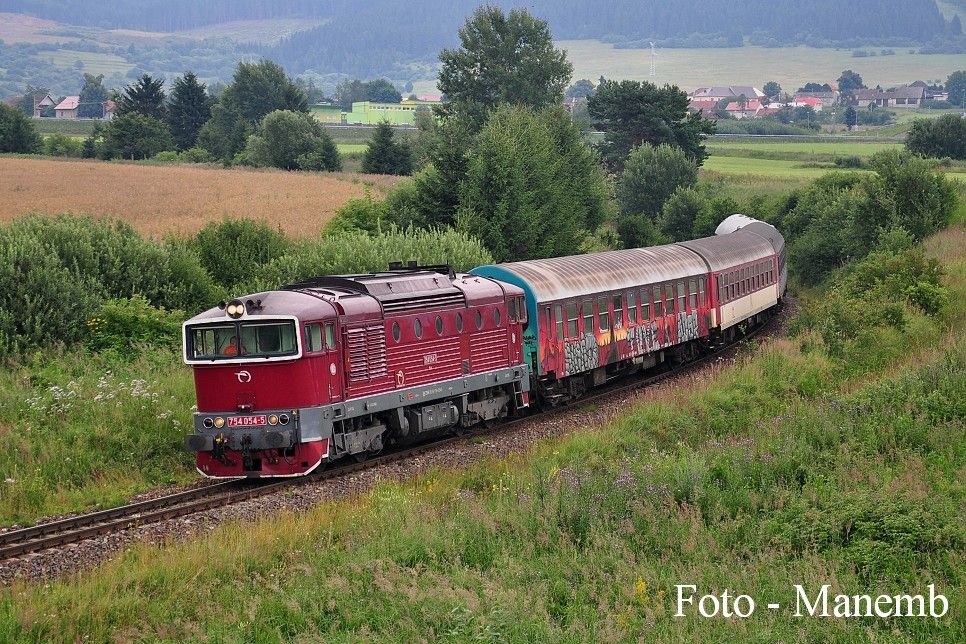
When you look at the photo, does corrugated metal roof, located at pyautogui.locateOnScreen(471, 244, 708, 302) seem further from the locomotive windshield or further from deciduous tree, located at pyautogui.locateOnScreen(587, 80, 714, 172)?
deciduous tree, located at pyautogui.locateOnScreen(587, 80, 714, 172)

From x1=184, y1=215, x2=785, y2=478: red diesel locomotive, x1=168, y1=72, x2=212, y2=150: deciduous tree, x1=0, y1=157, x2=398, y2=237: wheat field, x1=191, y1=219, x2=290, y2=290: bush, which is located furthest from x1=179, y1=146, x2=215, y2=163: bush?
x1=184, y1=215, x2=785, y2=478: red diesel locomotive

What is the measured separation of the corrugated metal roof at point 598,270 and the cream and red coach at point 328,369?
10.5 feet

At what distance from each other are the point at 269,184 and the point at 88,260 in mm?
48505

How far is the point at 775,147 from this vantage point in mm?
145000

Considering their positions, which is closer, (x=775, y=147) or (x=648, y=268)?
(x=648, y=268)

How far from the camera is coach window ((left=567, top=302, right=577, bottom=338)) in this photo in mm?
28703

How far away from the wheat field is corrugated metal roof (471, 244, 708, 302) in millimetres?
21900

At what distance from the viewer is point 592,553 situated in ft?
43.7

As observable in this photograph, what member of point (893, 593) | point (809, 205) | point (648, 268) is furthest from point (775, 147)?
point (893, 593)

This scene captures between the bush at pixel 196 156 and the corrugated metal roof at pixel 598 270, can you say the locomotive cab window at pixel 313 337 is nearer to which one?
the corrugated metal roof at pixel 598 270

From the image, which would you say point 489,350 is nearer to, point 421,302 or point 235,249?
point 421,302

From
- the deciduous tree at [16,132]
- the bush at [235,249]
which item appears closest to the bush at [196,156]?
the deciduous tree at [16,132]

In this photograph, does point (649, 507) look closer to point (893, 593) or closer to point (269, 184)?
point (893, 593)

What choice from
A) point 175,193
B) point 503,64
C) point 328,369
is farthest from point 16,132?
point 328,369
